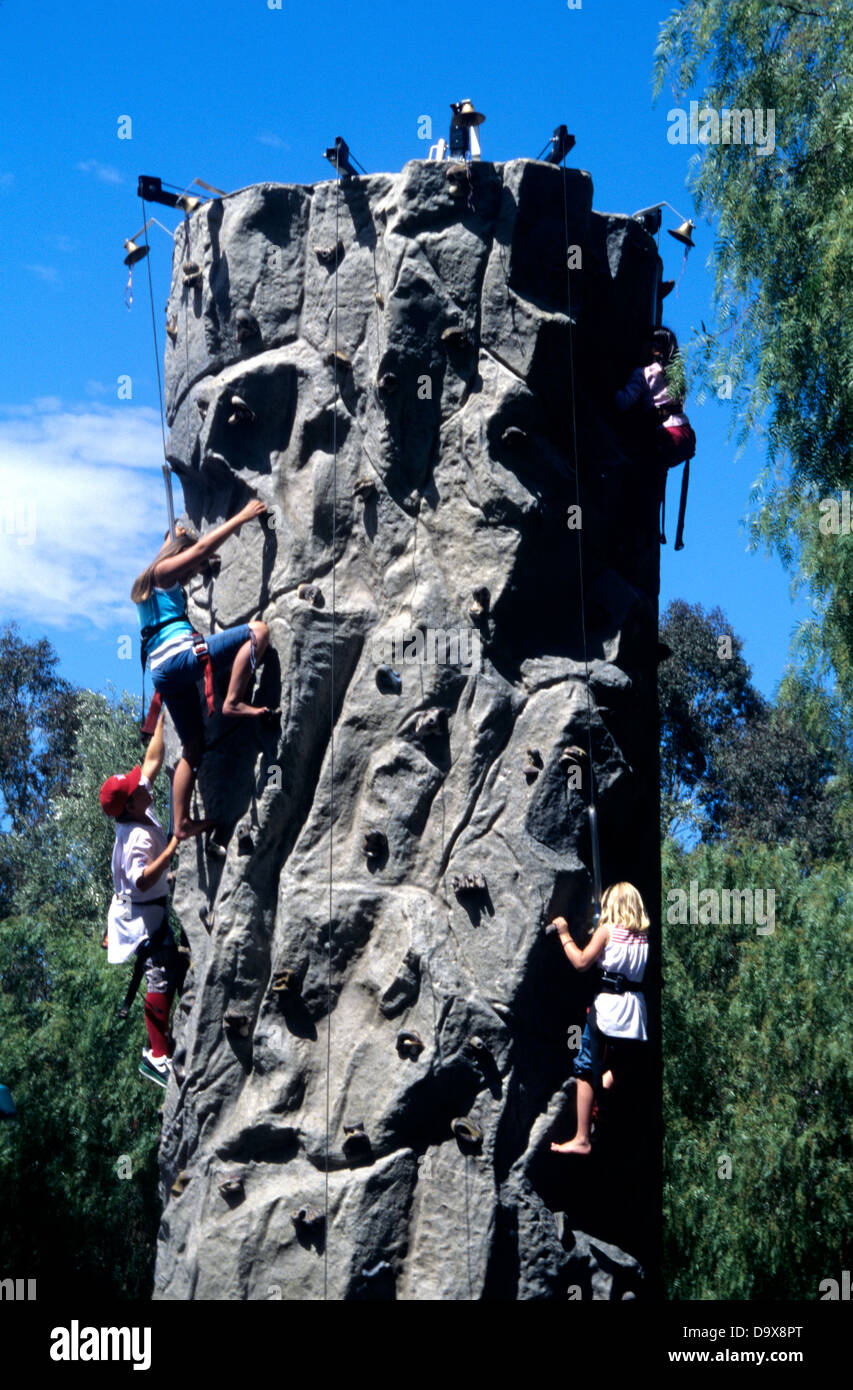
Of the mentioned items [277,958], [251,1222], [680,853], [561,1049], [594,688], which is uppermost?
[680,853]

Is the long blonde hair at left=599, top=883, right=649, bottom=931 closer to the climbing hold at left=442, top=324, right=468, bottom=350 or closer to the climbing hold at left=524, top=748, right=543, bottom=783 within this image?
the climbing hold at left=524, top=748, right=543, bottom=783

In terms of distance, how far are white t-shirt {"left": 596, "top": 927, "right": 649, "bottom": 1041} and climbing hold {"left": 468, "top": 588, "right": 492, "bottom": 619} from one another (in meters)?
1.70

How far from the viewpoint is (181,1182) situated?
8125 millimetres

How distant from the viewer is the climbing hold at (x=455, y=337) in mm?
8000

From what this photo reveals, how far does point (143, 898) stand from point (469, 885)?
2.03 metres

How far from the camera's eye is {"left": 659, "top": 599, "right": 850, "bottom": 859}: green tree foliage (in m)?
27.8

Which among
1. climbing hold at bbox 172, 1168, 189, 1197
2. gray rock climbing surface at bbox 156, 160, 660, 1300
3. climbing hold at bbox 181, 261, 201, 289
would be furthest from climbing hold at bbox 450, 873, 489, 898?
climbing hold at bbox 181, 261, 201, 289

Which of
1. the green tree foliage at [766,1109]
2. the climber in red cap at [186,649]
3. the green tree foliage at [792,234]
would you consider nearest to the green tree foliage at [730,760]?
the green tree foliage at [766,1109]

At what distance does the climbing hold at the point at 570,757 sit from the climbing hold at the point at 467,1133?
5.82 ft
